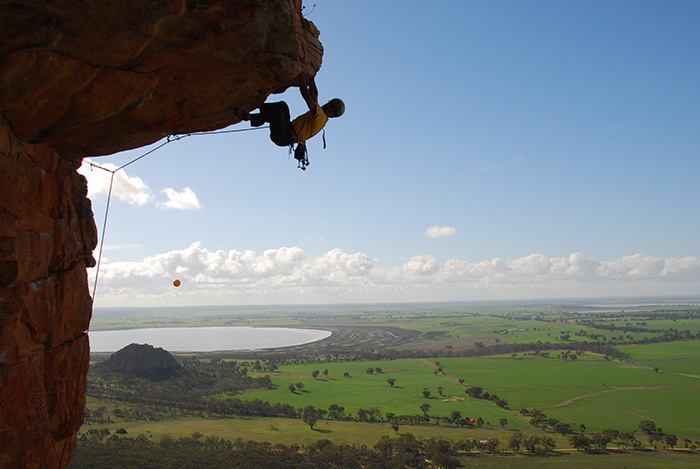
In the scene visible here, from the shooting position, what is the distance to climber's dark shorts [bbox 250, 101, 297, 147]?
7.43 meters

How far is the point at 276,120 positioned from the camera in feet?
24.5

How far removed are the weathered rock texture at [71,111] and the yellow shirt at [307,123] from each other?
82 centimetres

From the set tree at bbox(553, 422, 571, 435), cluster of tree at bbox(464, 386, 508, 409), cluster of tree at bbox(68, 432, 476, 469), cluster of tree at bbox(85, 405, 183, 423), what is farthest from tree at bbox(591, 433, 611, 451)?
cluster of tree at bbox(85, 405, 183, 423)

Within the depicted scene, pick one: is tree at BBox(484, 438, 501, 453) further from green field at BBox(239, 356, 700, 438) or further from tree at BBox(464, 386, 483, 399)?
tree at BBox(464, 386, 483, 399)

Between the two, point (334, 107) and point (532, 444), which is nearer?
point (334, 107)

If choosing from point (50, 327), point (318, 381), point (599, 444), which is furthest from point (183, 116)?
point (318, 381)

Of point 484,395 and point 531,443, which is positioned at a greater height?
point 531,443

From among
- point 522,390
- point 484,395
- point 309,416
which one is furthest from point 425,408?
point 522,390

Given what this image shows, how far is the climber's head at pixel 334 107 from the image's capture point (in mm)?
7922

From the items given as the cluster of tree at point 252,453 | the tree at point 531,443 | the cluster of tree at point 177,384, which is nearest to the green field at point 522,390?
the cluster of tree at point 177,384

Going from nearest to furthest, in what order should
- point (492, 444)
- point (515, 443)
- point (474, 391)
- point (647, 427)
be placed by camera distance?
1. point (515, 443)
2. point (492, 444)
3. point (647, 427)
4. point (474, 391)

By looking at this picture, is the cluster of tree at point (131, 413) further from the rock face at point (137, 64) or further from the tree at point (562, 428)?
the rock face at point (137, 64)

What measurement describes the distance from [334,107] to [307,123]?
69 cm

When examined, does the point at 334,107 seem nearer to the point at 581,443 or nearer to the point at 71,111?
the point at 71,111
